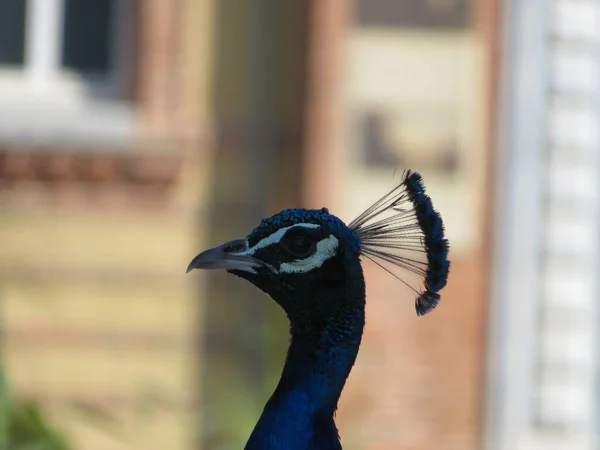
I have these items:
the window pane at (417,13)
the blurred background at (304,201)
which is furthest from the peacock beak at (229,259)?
the window pane at (417,13)

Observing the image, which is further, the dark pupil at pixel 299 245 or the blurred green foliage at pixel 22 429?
the blurred green foliage at pixel 22 429

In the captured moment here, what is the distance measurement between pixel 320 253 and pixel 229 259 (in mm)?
76

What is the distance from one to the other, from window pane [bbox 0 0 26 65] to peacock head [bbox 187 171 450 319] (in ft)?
6.95

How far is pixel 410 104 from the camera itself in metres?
2.72

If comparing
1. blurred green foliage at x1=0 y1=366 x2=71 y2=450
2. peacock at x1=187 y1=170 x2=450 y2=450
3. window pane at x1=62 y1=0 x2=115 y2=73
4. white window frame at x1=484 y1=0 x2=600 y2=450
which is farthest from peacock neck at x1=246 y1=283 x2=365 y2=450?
window pane at x1=62 y1=0 x2=115 y2=73

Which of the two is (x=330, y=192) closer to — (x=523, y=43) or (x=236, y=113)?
(x=236, y=113)

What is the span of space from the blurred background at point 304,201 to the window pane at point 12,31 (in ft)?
0.29

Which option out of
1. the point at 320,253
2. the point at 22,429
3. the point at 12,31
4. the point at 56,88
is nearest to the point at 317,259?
the point at 320,253

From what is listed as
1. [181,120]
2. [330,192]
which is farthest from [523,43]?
[181,120]

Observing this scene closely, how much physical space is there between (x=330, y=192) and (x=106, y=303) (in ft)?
1.96

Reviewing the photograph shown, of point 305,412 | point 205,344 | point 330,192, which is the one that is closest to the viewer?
point 305,412

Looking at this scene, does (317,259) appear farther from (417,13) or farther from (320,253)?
(417,13)

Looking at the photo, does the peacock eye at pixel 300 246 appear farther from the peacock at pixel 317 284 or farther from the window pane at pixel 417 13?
the window pane at pixel 417 13

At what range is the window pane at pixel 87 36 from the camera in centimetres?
294
